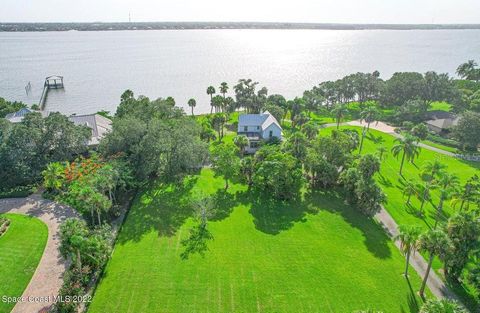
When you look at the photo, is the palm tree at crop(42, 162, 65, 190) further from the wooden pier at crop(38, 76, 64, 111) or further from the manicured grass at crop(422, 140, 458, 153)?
the wooden pier at crop(38, 76, 64, 111)

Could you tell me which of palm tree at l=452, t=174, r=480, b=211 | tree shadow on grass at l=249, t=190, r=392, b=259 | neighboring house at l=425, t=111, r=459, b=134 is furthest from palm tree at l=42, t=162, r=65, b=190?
neighboring house at l=425, t=111, r=459, b=134

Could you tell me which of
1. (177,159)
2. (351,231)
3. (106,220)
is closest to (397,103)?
(351,231)

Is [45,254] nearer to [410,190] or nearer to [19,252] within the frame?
[19,252]

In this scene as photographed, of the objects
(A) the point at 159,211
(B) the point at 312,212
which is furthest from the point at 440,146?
(A) the point at 159,211

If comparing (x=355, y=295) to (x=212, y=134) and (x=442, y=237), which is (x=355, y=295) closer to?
(x=442, y=237)

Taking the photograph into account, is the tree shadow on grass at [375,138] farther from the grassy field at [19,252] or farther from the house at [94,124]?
the grassy field at [19,252]
